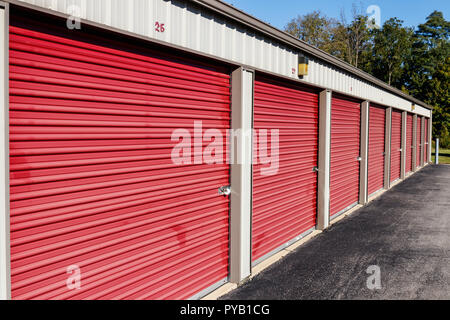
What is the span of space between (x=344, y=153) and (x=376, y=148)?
12.3ft

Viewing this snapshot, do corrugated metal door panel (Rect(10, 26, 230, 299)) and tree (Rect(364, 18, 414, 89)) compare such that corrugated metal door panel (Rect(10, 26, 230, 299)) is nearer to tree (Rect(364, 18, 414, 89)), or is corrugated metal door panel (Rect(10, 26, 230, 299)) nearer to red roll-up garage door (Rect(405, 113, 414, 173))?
red roll-up garage door (Rect(405, 113, 414, 173))

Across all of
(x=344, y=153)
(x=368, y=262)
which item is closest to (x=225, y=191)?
(x=368, y=262)

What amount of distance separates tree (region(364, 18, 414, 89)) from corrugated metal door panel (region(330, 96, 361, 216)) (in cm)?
4108

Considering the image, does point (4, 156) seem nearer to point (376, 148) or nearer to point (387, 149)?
point (376, 148)

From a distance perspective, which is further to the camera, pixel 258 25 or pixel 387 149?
pixel 387 149

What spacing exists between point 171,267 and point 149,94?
2.02 meters

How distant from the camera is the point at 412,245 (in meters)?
6.87

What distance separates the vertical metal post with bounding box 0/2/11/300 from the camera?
2.54m

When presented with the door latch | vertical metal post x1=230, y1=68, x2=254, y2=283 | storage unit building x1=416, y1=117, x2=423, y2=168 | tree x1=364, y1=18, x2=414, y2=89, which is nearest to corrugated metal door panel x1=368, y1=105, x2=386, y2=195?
vertical metal post x1=230, y1=68, x2=254, y2=283

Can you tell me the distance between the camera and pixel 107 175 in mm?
3510

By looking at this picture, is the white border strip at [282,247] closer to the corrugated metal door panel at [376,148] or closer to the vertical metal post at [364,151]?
the vertical metal post at [364,151]

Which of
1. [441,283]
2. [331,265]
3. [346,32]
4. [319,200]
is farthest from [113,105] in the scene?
[346,32]

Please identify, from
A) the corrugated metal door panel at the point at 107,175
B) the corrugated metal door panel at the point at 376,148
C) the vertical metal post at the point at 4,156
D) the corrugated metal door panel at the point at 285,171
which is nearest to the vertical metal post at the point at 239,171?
the corrugated metal door panel at the point at 107,175

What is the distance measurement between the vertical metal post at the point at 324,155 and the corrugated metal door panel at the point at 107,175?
3691mm
